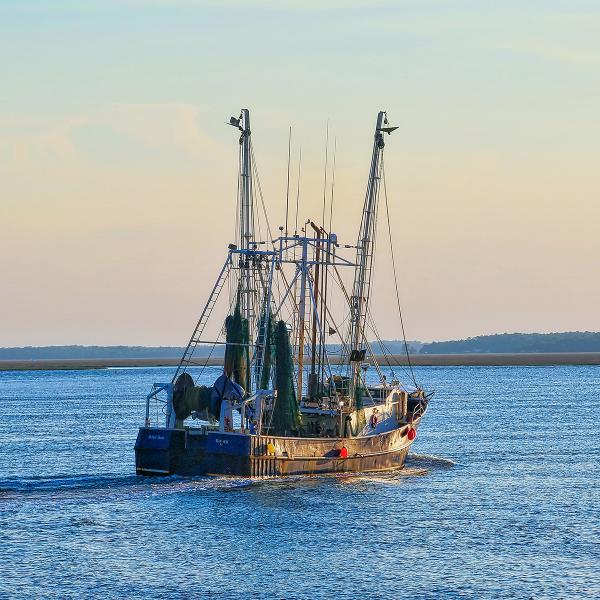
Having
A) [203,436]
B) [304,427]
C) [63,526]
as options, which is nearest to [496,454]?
[304,427]

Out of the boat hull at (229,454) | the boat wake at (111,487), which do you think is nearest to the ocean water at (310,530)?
the boat wake at (111,487)

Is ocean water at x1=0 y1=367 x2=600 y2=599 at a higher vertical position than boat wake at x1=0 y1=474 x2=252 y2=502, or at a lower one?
lower

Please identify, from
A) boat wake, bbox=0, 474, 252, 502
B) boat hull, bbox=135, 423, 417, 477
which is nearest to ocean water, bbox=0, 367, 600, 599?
boat wake, bbox=0, 474, 252, 502

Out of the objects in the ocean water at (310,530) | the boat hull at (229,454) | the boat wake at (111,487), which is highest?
the boat hull at (229,454)

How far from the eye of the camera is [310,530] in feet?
181

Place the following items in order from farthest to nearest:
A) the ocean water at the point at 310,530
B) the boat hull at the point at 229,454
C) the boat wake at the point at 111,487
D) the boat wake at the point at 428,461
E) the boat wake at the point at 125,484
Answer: the boat wake at the point at 428,461 → the boat hull at the point at 229,454 → the boat wake at the point at 125,484 → the boat wake at the point at 111,487 → the ocean water at the point at 310,530

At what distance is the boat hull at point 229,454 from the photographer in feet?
211

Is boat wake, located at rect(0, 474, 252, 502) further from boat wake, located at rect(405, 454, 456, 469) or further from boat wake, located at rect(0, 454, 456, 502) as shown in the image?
boat wake, located at rect(405, 454, 456, 469)

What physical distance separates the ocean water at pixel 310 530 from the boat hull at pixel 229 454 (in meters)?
0.63

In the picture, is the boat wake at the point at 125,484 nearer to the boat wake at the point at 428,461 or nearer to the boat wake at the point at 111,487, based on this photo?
the boat wake at the point at 111,487

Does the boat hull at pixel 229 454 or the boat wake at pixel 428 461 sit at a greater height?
the boat hull at pixel 229 454

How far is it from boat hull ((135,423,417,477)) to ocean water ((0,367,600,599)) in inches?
24.9

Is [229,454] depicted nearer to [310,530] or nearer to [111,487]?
[111,487]

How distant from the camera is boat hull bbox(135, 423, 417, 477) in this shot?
64438 mm
